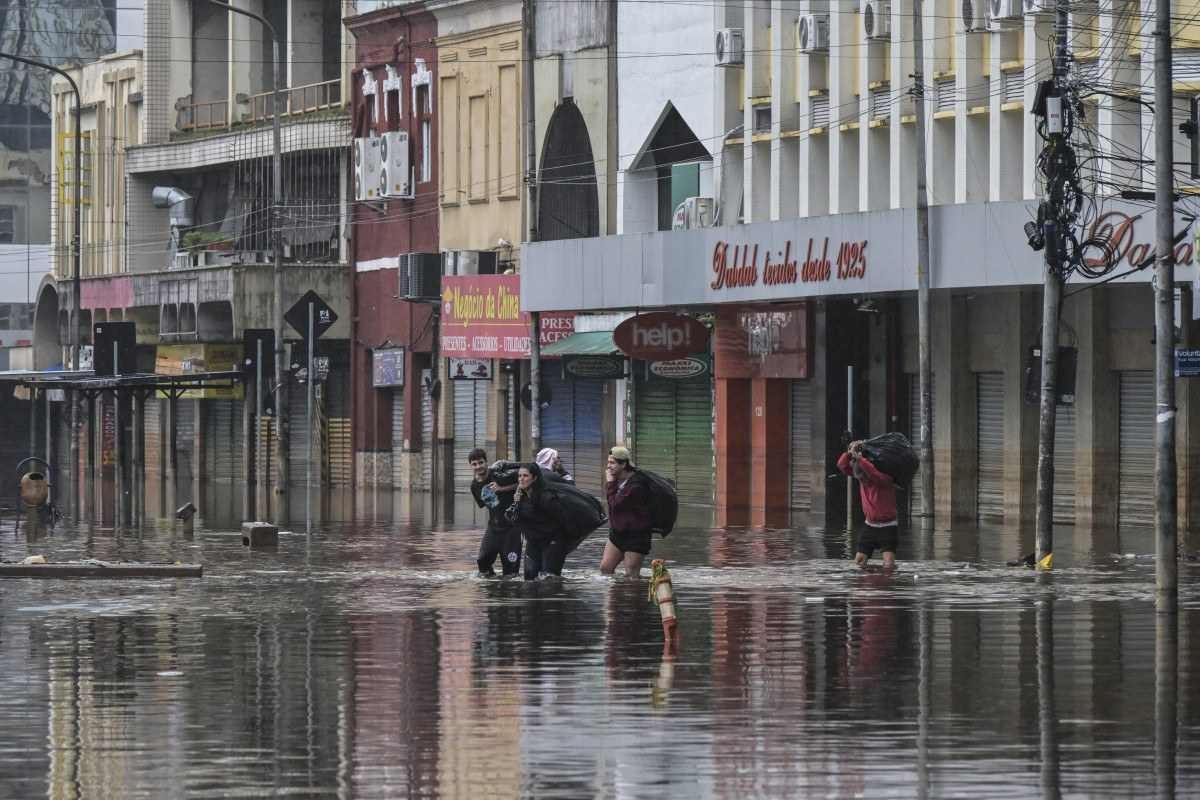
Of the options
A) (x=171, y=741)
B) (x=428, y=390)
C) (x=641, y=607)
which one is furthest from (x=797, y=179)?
(x=171, y=741)

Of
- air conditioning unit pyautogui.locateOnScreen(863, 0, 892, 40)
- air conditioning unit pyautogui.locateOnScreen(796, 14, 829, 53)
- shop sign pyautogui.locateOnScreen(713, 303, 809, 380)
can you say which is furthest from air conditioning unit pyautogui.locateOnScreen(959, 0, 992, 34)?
shop sign pyautogui.locateOnScreen(713, 303, 809, 380)

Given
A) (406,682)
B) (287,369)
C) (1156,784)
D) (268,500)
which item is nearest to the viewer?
(1156,784)

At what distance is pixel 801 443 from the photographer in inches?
1882

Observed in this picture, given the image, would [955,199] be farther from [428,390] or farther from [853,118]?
[428,390]

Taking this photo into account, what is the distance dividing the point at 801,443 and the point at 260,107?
104 ft

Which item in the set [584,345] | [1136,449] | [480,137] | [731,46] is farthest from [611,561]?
[480,137]

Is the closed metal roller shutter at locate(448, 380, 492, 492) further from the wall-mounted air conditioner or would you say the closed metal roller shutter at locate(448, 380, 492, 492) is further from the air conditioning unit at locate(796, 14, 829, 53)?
the wall-mounted air conditioner

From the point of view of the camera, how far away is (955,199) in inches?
1678

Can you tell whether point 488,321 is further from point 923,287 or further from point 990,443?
point 923,287

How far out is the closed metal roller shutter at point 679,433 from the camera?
51406 millimetres

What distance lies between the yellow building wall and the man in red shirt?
3080cm

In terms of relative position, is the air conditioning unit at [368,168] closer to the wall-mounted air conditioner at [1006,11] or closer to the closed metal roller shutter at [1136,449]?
the wall-mounted air conditioner at [1006,11]

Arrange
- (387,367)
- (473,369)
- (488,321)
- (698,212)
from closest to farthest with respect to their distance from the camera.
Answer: (698,212)
(488,321)
(473,369)
(387,367)

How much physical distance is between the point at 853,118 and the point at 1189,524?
1058 centimetres
